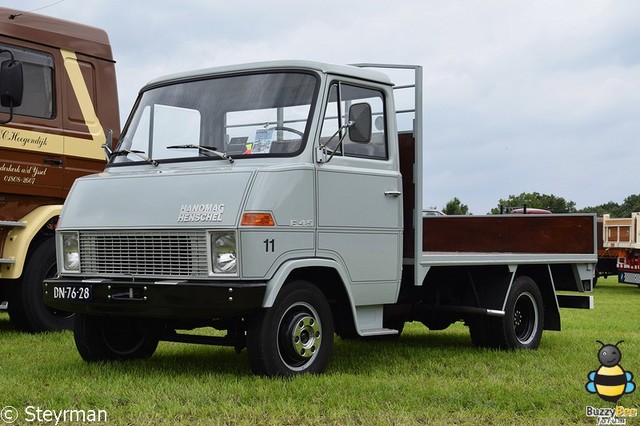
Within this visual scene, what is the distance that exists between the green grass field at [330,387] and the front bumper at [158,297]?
49 centimetres

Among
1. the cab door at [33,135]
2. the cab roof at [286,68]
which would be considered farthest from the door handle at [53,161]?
the cab roof at [286,68]

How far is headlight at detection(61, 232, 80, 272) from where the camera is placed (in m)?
7.58

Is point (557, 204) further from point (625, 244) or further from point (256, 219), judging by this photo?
point (256, 219)

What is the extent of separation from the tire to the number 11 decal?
3.28 metres

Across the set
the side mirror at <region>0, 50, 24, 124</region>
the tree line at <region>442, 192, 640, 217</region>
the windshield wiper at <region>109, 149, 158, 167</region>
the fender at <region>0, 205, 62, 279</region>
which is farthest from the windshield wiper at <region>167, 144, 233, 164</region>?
the tree line at <region>442, 192, 640, 217</region>

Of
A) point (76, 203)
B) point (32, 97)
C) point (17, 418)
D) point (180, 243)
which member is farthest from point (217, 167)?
point (32, 97)

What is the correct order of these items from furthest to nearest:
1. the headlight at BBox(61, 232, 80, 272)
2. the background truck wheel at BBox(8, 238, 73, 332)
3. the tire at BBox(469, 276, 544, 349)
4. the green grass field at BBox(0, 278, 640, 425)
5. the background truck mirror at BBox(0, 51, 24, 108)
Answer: the background truck wheel at BBox(8, 238, 73, 332), the tire at BBox(469, 276, 544, 349), the background truck mirror at BBox(0, 51, 24, 108), the headlight at BBox(61, 232, 80, 272), the green grass field at BBox(0, 278, 640, 425)

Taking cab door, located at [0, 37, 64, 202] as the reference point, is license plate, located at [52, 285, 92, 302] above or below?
below

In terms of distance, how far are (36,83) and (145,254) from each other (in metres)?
3.96

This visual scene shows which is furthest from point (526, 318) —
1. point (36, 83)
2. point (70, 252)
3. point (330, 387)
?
point (36, 83)

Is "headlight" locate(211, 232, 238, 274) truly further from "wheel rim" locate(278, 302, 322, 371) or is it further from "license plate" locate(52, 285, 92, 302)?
"license plate" locate(52, 285, 92, 302)

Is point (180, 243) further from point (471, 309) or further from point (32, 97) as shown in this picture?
point (32, 97)

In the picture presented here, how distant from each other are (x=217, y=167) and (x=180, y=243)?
2.19 feet

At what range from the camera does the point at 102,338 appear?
8.04 meters
